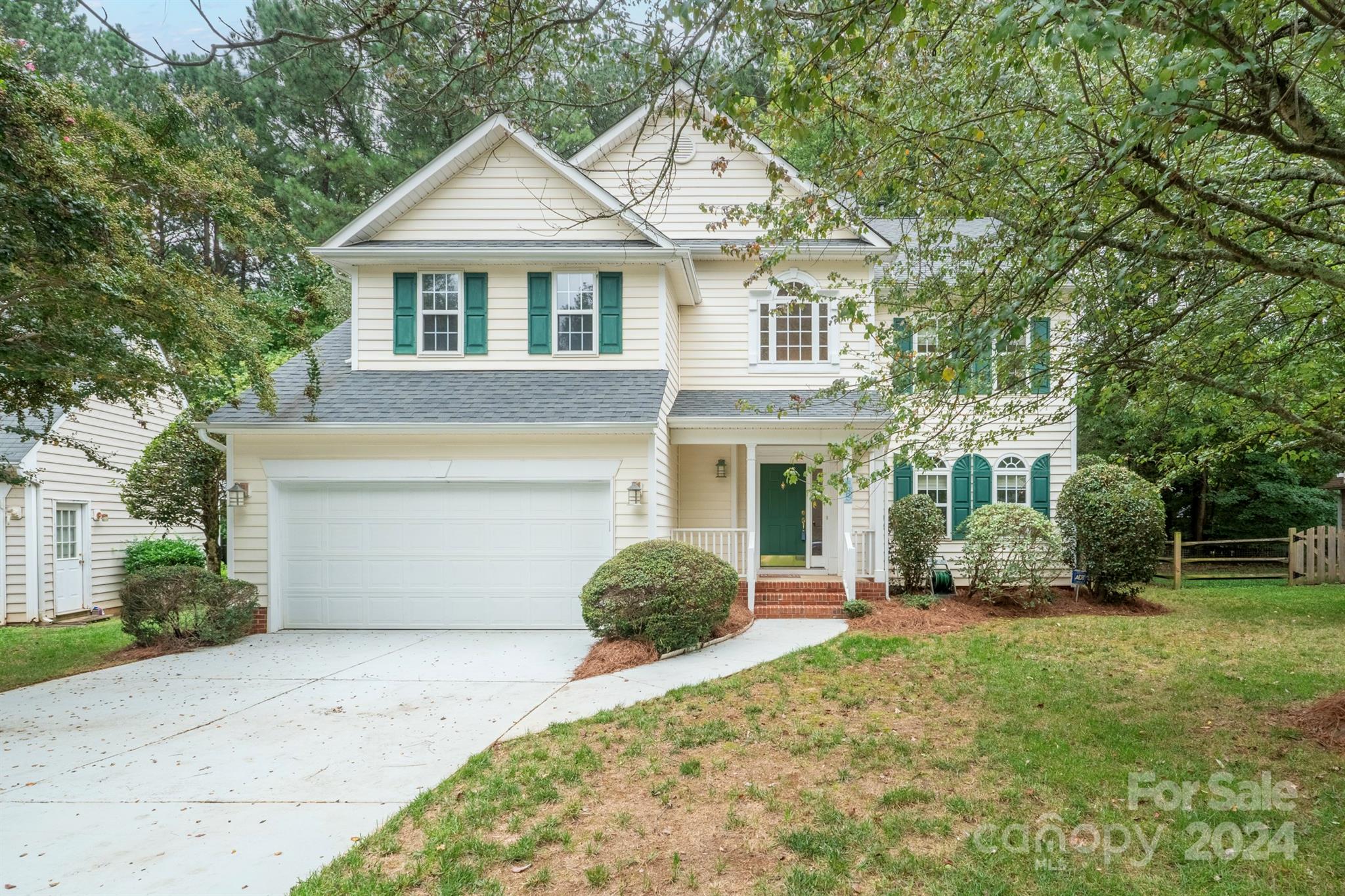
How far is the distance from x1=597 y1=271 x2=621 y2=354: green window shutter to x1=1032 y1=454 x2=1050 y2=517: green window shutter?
8.02 m

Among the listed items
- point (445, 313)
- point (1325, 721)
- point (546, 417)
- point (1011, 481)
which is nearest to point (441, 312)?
point (445, 313)

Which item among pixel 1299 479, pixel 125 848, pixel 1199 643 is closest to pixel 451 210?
pixel 125 848

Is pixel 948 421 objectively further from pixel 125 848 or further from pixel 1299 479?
pixel 1299 479

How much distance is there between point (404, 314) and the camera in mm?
11008

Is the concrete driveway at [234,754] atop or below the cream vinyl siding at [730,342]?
below

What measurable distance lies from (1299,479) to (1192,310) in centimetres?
1854

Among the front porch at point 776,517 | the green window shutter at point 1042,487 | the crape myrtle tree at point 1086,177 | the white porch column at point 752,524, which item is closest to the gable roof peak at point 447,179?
the white porch column at point 752,524

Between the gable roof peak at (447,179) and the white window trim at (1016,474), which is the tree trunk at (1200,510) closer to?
the white window trim at (1016,474)

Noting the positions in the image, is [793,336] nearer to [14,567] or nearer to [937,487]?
[937,487]

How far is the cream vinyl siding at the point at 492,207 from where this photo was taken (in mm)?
11000

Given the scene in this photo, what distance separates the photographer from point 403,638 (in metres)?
9.37

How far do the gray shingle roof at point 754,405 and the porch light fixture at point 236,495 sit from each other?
600 cm

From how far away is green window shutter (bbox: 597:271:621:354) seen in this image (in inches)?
428

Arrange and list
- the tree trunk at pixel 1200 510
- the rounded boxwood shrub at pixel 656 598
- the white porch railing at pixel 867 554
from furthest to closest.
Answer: the tree trunk at pixel 1200 510
the white porch railing at pixel 867 554
the rounded boxwood shrub at pixel 656 598
